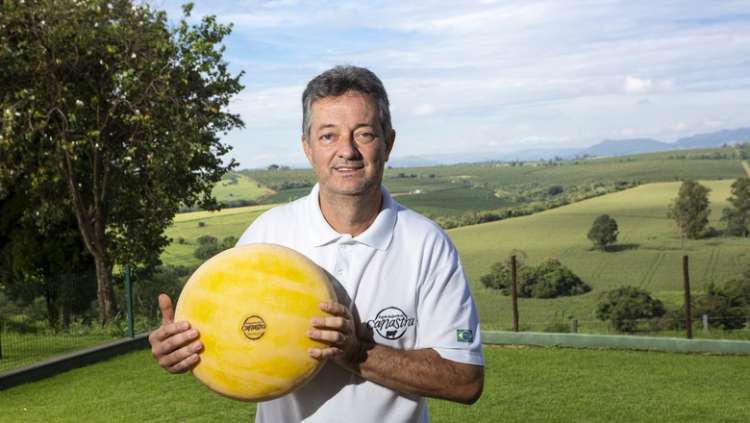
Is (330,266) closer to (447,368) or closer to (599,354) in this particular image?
(447,368)

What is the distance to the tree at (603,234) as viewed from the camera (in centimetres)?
2844

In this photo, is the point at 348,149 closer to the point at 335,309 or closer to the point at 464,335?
the point at 335,309

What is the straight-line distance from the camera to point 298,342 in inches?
96.3

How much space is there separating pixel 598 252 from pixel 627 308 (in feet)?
36.9

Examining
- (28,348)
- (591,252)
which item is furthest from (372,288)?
(591,252)

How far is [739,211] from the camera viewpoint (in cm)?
2812

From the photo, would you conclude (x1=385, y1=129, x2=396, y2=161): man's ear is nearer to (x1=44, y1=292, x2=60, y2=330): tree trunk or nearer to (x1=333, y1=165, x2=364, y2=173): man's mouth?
(x1=333, y1=165, x2=364, y2=173): man's mouth

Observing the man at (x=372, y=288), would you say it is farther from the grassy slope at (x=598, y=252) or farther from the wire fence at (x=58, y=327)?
the grassy slope at (x=598, y=252)

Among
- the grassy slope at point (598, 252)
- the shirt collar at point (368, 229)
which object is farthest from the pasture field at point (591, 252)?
the shirt collar at point (368, 229)

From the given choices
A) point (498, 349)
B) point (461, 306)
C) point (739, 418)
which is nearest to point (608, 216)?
point (498, 349)

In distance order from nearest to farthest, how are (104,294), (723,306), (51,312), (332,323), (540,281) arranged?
1. (332,323)
2. (51,312)
3. (723,306)
4. (104,294)
5. (540,281)

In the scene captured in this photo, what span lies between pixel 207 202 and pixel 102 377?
7.64 m

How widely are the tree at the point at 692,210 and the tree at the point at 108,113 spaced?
15.5 m

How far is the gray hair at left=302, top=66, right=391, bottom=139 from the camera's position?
8.50 feet
